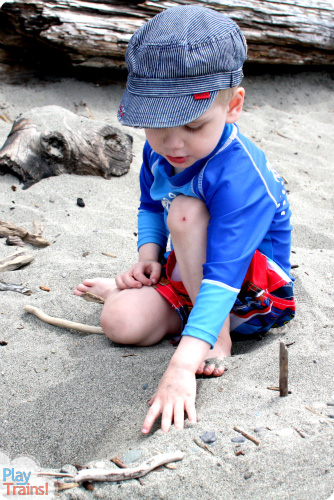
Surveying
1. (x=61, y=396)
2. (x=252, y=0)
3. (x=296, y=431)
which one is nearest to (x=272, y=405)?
(x=296, y=431)

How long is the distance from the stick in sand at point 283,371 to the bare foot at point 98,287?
1111 millimetres

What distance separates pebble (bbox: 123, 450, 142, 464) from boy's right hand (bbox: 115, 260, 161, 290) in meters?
1.00

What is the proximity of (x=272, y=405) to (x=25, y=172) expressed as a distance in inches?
108

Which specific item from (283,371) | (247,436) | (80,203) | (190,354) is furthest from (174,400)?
(80,203)

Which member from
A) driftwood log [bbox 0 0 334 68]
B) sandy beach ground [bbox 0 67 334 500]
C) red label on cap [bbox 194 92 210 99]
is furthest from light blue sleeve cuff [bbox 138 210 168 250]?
driftwood log [bbox 0 0 334 68]

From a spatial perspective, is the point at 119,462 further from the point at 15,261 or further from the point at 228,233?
the point at 15,261

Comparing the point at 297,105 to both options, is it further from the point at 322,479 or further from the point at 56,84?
the point at 322,479

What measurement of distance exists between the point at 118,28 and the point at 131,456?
4420 millimetres

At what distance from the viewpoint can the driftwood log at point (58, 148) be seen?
395cm

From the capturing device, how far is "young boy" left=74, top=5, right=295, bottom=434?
69.5 inches

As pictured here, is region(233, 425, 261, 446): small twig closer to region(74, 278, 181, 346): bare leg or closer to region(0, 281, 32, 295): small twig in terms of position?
region(74, 278, 181, 346): bare leg

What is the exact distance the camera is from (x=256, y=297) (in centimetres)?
229

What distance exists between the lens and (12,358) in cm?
232

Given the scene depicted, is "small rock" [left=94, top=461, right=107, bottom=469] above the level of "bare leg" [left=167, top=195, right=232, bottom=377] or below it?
below
